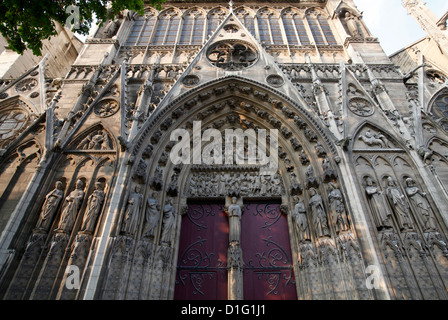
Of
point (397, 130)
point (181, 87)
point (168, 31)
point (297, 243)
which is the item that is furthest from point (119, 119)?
point (397, 130)

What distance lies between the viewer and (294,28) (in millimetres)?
13477

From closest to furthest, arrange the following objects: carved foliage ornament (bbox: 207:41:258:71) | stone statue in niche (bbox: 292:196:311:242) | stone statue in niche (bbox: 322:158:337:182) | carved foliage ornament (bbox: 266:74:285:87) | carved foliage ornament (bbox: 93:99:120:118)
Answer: stone statue in niche (bbox: 292:196:311:242) → stone statue in niche (bbox: 322:158:337:182) → carved foliage ornament (bbox: 93:99:120:118) → carved foliage ornament (bbox: 266:74:285:87) → carved foliage ornament (bbox: 207:41:258:71)

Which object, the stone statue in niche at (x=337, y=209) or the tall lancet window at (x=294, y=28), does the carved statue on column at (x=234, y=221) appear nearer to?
the stone statue in niche at (x=337, y=209)

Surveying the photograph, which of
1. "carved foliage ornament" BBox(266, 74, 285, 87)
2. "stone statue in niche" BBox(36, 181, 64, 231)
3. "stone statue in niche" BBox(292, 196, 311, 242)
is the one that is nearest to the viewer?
"stone statue in niche" BBox(36, 181, 64, 231)

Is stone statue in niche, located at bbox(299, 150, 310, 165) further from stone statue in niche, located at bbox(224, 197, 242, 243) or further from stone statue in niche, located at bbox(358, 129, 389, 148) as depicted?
stone statue in niche, located at bbox(224, 197, 242, 243)

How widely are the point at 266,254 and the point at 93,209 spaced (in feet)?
14.7

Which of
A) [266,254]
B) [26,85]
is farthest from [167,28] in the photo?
[266,254]

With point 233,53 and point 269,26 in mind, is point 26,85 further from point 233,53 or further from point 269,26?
point 269,26

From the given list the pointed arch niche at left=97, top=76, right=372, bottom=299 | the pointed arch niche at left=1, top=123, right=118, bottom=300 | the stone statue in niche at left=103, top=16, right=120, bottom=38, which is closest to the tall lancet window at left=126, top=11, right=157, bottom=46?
the stone statue in niche at left=103, top=16, right=120, bottom=38

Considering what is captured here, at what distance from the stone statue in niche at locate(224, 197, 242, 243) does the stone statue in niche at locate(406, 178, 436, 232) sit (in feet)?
14.1

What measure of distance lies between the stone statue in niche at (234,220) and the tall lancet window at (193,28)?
8415 mm

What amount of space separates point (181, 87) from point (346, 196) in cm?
609

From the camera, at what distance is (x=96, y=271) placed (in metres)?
5.34

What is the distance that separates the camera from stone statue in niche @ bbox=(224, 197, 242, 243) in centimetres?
704
